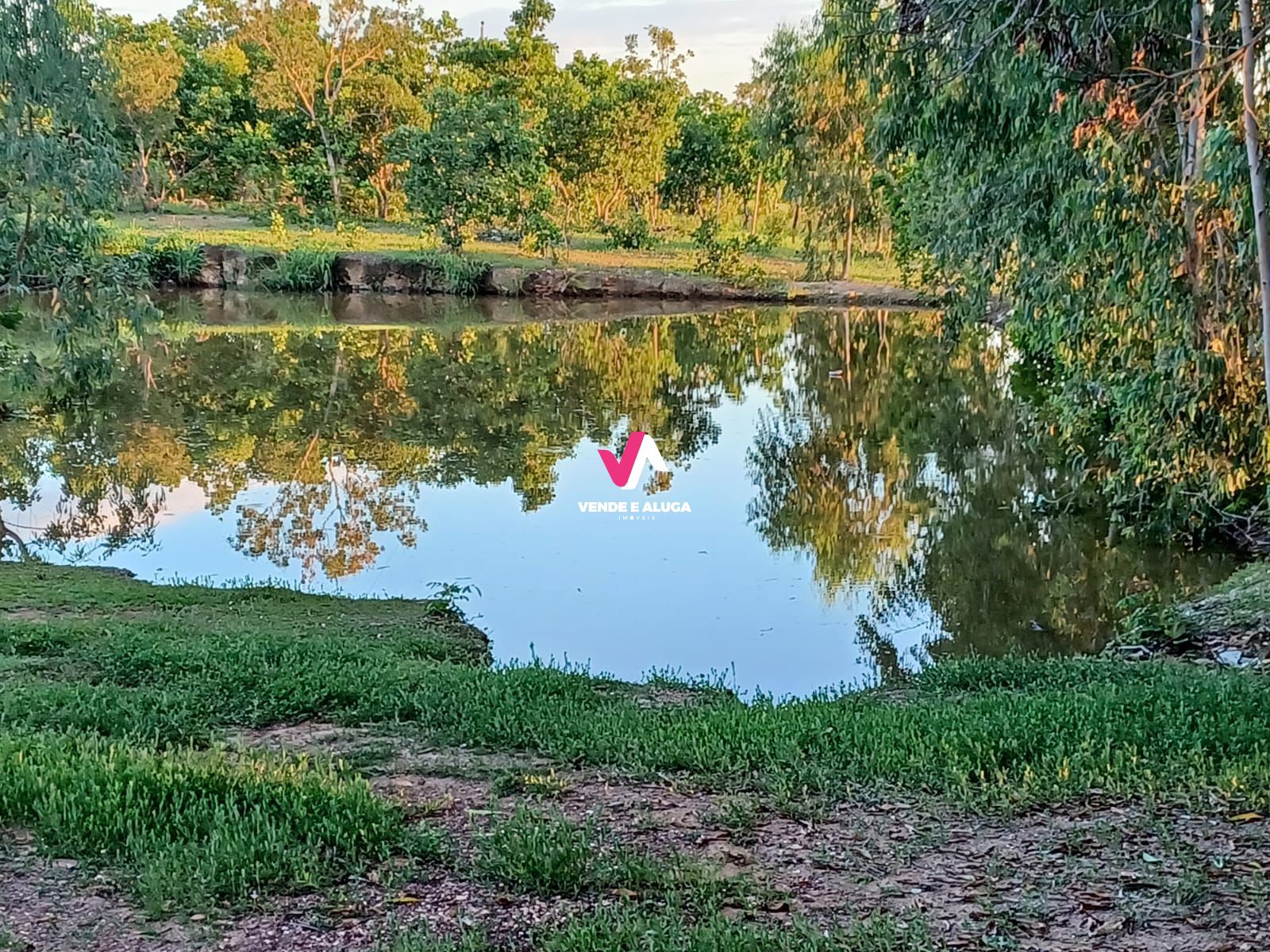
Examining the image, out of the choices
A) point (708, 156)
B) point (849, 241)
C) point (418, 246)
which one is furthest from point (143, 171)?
point (849, 241)

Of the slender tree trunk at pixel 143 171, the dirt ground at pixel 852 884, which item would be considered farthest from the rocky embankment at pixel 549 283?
the dirt ground at pixel 852 884

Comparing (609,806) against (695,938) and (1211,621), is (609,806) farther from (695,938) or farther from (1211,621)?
(1211,621)

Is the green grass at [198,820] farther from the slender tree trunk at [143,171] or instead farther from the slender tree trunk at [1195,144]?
the slender tree trunk at [143,171]

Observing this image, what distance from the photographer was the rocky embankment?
93.8 feet

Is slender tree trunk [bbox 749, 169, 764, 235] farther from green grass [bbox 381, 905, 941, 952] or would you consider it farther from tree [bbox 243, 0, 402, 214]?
green grass [bbox 381, 905, 941, 952]

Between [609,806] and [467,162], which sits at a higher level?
[467,162]

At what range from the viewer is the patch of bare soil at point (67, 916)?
2.37 metres

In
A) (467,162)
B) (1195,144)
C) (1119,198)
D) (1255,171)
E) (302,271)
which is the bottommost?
(1255,171)

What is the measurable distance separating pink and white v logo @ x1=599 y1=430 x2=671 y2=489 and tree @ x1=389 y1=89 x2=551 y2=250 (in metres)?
17.0

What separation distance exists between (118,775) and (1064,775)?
2779mm

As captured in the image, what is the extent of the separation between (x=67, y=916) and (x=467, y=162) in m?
27.4

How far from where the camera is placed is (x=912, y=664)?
6.72 meters

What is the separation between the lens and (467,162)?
2822cm
